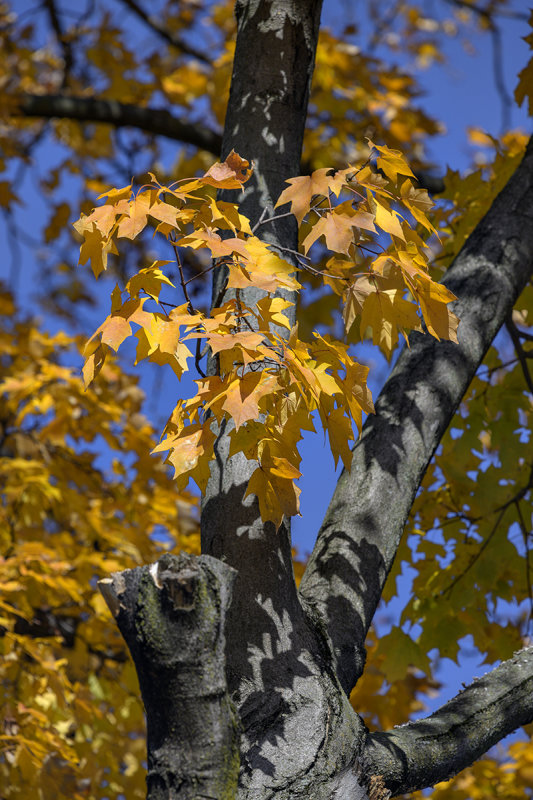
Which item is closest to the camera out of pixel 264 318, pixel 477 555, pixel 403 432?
pixel 264 318

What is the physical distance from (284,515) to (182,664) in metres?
0.41

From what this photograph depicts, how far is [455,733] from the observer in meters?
1.46

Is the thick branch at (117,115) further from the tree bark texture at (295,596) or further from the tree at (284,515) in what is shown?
the tree bark texture at (295,596)

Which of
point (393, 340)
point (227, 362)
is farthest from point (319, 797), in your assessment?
point (393, 340)

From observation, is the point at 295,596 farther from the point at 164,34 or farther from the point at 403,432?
the point at 164,34

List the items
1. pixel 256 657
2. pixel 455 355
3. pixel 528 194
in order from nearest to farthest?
pixel 256 657
pixel 455 355
pixel 528 194

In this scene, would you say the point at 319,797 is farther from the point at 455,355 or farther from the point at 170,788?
the point at 455,355

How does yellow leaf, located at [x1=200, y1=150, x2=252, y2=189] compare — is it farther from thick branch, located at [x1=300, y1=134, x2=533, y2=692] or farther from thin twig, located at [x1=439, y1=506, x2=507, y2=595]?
thin twig, located at [x1=439, y1=506, x2=507, y2=595]

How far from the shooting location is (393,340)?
60.4 inches

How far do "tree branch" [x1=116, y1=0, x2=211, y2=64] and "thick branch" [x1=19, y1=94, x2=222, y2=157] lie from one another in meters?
1.37

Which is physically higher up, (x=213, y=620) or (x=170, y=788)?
(x=213, y=620)

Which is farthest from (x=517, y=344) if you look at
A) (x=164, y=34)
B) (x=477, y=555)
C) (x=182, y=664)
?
(x=164, y=34)

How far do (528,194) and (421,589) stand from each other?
1.29m

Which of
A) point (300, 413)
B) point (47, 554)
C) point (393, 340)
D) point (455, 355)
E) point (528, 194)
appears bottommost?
point (300, 413)
